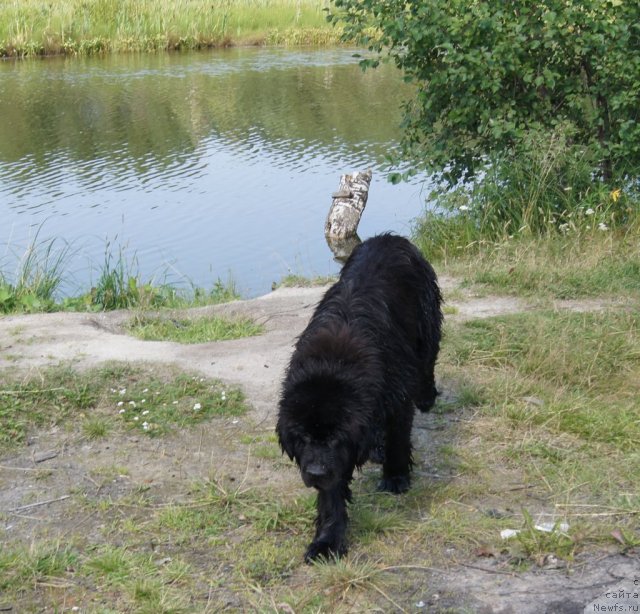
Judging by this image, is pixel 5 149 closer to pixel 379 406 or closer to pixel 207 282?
pixel 207 282

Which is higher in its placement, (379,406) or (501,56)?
(501,56)

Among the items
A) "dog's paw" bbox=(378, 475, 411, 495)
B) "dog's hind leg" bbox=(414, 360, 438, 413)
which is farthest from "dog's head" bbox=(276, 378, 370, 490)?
"dog's hind leg" bbox=(414, 360, 438, 413)

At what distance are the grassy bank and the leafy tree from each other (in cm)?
1865

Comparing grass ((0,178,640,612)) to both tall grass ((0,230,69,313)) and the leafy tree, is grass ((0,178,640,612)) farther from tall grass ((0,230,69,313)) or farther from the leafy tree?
the leafy tree

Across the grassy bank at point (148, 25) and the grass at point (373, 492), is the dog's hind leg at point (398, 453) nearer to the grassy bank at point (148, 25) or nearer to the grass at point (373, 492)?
the grass at point (373, 492)

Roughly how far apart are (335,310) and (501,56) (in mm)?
5624

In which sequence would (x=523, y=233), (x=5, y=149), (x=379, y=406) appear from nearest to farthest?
(x=379, y=406), (x=523, y=233), (x=5, y=149)

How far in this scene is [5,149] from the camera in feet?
55.0

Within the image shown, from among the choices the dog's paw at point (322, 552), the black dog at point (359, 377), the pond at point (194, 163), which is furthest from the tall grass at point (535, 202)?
the dog's paw at point (322, 552)

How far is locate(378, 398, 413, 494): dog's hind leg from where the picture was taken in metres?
4.74

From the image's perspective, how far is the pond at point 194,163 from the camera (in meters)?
11.9

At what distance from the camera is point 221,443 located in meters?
5.48

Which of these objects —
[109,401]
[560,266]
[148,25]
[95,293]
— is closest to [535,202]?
[560,266]

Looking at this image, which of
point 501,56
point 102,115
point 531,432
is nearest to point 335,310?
A: point 531,432
